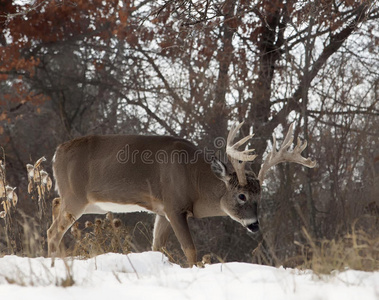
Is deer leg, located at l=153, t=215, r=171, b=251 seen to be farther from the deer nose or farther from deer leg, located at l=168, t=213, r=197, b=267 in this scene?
Result: the deer nose

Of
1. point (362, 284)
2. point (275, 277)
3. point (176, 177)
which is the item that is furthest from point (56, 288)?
point (176, 177)

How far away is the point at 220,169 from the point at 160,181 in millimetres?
769

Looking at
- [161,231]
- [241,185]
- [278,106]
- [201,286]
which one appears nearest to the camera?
[201,286]

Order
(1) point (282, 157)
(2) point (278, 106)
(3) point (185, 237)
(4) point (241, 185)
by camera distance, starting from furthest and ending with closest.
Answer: (2) point (278, 106), (1) point (282, 157), (4) point (241, 185), (3) point (185, 237)

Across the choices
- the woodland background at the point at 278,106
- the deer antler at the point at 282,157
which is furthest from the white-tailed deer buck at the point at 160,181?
the woodland background at the point at 278,106

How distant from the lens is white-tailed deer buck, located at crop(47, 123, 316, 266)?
7.59 meters

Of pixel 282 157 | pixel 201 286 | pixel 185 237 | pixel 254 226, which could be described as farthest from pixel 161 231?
pixel 201 286

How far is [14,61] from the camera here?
46.6ft

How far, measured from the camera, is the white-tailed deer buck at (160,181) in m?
7.59

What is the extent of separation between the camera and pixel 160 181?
7.65 metres

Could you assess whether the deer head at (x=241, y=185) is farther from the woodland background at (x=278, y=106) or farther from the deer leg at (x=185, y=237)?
the woodland background at (x=278, y=106)

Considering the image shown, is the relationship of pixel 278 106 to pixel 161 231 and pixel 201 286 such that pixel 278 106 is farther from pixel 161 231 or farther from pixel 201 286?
pixel 201 286

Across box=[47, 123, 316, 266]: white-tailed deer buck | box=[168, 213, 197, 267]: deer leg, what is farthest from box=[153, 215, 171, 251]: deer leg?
box=[168, 213, 197, 267]: deer leg

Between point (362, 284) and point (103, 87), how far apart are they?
11755 mm
